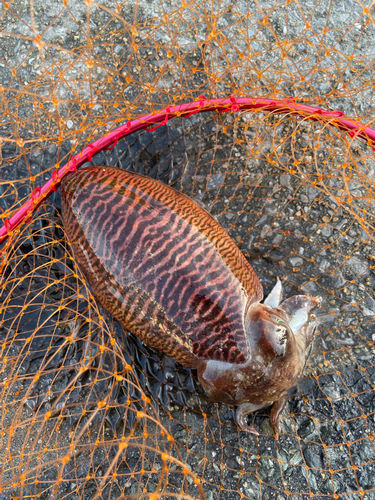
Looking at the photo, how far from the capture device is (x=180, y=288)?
2.06 metres

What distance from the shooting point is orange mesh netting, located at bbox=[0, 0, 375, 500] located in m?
2.43

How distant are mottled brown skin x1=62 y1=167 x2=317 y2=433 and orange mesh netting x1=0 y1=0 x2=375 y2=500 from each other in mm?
257

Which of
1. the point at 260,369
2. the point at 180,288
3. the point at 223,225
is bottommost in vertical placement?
the point at 260,369

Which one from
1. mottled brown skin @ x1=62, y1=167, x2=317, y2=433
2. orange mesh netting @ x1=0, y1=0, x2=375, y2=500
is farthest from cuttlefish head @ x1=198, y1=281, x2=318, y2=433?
orange mesh netting @ x1=0, y1=0, x2=375, y2=500

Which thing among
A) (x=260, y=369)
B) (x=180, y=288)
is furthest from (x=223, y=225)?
(x=260, y=369)

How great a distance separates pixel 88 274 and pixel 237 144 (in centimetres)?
147

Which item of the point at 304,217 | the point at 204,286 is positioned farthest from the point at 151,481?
the point at 304,217

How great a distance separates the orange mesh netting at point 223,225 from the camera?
243 cm

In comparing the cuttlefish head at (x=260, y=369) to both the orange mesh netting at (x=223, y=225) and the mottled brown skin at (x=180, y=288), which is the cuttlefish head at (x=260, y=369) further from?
the orange mesh netting at (x=223, y=225)

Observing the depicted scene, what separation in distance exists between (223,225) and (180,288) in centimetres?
88

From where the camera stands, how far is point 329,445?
8.24 ft

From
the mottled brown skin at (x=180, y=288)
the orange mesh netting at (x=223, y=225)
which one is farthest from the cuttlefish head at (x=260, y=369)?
the orange mesh netting at (x=223, y=225)

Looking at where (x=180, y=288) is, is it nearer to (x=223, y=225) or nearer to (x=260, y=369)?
(x=260, y=369)

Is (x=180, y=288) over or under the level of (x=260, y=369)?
over
